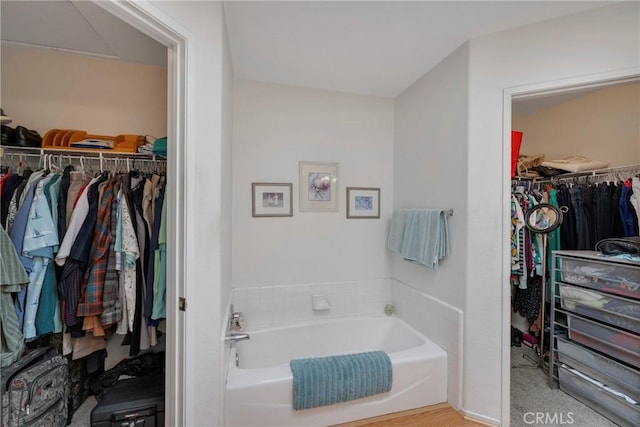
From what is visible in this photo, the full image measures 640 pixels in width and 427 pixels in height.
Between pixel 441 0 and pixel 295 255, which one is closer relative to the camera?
pixel 441 0

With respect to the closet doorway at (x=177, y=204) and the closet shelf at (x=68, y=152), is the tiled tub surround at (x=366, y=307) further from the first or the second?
the closet shelf at (x=68, y=152)

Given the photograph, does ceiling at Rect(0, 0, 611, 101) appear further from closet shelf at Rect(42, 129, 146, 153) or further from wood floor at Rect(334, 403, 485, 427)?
wood floor at Rect(334, 403, 485, 427)

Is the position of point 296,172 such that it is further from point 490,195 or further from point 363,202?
point 490,195

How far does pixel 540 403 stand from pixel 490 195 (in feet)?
5.12

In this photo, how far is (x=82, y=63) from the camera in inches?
75.9

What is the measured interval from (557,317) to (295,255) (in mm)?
2158

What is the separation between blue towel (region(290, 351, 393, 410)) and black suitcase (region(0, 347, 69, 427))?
4.44ft

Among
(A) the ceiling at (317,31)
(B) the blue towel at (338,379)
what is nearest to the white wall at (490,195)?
(A) the ceiling at (317,31)

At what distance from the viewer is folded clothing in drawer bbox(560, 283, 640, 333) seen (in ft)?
5.34

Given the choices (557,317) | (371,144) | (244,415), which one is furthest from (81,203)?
(557,317)

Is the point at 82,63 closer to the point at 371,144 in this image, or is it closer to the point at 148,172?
the point at 148,172

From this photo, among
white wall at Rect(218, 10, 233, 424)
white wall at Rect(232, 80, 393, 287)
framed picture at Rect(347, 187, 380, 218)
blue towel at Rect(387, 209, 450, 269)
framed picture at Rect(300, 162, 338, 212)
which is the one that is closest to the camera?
white wall at Rect(218, 10, 233, 424)

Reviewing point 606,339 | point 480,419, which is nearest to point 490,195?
point 606,339

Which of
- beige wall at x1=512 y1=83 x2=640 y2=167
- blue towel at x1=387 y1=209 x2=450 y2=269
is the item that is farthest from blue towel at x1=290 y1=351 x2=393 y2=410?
beige wall at x1=512 y1=83 x2=640 y2=167
